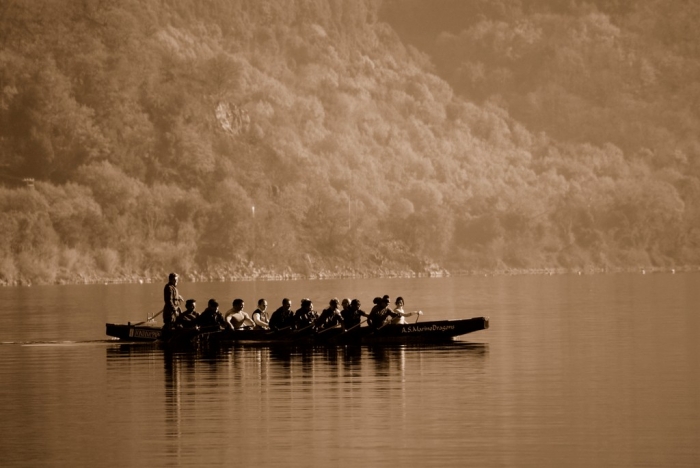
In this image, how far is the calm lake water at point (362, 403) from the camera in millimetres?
27422

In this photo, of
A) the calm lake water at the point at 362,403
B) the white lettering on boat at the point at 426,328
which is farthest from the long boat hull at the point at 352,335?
the calm lake water at the point at 362,403

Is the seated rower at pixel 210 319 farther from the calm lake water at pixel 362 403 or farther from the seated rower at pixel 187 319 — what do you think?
the calm lake water at pixel 362 403

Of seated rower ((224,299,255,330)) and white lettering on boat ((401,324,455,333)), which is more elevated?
seated rower ((224,299,255,330))

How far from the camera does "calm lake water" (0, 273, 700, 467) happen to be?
1080 inches

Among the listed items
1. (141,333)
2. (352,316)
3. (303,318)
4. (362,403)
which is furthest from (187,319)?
(362,403)

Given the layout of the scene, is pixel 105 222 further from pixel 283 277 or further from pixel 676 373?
pixel 676 373

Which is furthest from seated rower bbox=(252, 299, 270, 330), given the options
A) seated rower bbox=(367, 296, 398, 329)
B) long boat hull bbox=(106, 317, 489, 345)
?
seated rower bbox=(367, 296, 398, 329)

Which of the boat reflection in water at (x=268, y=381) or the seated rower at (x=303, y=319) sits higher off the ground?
the seated rower at (x=303, y=319)

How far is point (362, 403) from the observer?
33562 millimetres

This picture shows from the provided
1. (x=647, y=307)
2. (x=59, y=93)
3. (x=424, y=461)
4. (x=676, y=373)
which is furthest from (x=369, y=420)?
(x=59, y=93)

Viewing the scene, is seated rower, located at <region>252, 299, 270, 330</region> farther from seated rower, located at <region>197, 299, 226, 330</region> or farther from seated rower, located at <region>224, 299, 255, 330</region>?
seated rower, located at <region>197, 299, 226, 330</region>

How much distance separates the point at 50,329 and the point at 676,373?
3141 cm

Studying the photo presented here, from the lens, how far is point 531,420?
30938mm

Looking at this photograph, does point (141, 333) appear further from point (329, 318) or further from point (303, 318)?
point (329, 318)
